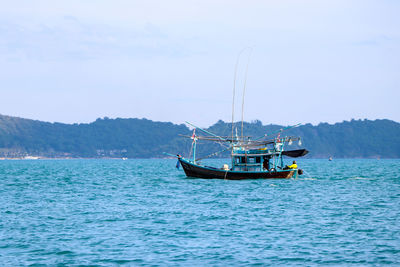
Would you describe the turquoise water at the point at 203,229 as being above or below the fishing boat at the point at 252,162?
below

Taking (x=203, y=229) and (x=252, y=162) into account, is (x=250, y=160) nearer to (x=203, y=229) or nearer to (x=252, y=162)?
(x=252, y=162)

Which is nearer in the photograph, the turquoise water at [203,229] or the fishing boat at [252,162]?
the turquoise water at [203,229]

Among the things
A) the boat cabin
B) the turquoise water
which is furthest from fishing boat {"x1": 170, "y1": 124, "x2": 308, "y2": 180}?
the turquoise water

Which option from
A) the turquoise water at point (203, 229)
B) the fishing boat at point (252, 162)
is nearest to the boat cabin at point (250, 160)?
the fishing boat at point (252, 162)

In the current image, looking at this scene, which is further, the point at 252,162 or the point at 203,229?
the point at 252,162

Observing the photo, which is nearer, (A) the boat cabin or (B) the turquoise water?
(B) the turquoise water

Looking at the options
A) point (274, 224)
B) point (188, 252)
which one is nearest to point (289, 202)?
point (274, 224)

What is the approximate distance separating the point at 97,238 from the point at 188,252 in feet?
18.9

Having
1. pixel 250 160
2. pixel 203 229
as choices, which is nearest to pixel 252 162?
pixel 250 160

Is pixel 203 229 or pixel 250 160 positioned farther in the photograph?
pixel 250 160

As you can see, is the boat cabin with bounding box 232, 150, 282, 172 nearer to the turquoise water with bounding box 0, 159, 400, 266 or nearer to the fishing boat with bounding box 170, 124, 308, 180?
the fishing boat with bounding box 170, 124, 308, 180

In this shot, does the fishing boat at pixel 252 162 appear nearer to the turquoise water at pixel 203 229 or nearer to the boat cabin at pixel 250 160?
the boat cabin at pixel 250 160

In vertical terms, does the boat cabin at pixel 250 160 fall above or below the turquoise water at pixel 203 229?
above

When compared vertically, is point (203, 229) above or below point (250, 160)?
below
